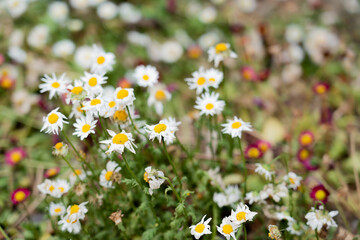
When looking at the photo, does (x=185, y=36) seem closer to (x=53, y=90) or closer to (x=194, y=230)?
(x=53, y=90)

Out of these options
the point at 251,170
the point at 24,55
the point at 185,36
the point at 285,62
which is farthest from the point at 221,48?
the point at 24,55

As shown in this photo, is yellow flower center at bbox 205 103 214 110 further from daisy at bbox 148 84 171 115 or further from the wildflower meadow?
daisy at bbox 148 84 171 115

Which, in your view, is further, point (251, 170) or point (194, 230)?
point (251, 170)

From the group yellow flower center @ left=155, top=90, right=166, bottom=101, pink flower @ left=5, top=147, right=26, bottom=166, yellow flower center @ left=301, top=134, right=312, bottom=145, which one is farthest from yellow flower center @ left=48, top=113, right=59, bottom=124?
yellow flower center @ left=301, top=134, right=312, bottom=145

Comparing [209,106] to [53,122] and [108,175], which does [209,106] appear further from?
[53,122]

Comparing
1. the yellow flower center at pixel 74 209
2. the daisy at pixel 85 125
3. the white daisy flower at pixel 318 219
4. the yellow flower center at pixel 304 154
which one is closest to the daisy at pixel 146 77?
the daisy at pixel 85 125

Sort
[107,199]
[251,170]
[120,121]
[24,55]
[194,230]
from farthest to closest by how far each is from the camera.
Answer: [24,55] → [251,170] → [107,199] → [120,121] → [194,230]

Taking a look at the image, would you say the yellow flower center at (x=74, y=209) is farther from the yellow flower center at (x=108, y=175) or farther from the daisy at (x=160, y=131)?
the daisy at (x=160, y=131)

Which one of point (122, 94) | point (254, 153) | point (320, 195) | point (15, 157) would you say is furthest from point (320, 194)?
point (15, 157)
